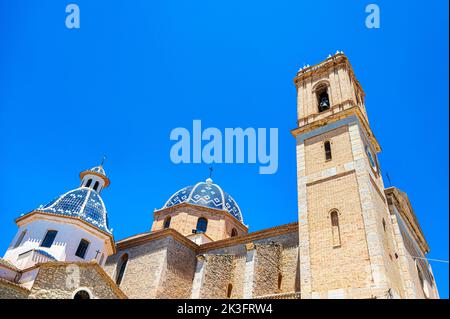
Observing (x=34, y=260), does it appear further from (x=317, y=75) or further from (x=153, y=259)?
(x=317, y=75)

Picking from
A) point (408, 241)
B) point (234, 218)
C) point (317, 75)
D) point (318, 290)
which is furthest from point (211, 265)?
point (317, 75)

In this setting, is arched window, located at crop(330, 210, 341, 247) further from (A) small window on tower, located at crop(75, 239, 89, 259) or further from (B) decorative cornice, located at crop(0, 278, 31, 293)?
(A) small window on tower, located at crop(75, 239, 89, 259)

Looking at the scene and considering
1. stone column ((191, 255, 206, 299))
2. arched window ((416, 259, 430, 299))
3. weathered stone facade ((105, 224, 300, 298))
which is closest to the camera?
stone column ((191, 255, 206, 299))

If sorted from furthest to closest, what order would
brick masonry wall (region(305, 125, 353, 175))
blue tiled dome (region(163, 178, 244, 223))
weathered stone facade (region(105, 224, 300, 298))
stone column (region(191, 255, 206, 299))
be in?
blue tiled dome (region(163, 178, 244, 223))
weathered stone facade (region(105, 224, 300, 298))
stone column (region(191, 255, 206, 299))
brick masonry wall (region(305, 125, 353, 175))

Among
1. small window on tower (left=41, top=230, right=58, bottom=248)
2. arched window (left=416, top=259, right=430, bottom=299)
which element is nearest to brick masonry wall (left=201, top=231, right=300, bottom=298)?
arched window (left=416, top=259, right=430, bottom=299)

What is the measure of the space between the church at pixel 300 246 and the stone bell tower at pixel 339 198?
4 cm

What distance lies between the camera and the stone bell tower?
11.7m

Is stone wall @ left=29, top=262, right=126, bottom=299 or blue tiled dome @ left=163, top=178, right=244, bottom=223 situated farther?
A: blue tiled dome @ left=163, top=178, right=244, bottom=223

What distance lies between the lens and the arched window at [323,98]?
18109 millimetres

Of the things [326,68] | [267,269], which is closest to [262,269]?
[267,269]

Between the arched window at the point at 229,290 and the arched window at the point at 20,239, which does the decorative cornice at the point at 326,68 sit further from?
the arched window at the point at 20,239

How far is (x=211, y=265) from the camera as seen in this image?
1631cm
